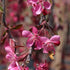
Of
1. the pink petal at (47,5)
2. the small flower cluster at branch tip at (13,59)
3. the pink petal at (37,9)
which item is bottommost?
the small flower cluster at branch tip at (13,59)

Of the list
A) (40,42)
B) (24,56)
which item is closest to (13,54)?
(24,56)

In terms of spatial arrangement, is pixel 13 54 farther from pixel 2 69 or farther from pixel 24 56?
pixel 2 69

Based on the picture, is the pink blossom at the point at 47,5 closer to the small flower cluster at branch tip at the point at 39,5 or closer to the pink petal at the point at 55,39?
the small flower cluster at branch tip at the point at 39,5

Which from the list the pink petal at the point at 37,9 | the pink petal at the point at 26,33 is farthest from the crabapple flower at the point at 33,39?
the pink petal at the point at 37,9

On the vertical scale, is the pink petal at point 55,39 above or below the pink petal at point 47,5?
below

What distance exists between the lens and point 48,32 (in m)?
1.36

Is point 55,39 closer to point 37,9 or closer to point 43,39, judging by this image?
point 43,39

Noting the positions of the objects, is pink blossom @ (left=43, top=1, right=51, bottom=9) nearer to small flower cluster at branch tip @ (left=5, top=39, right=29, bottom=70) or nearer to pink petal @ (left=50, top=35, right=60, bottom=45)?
pink petal @ (left=50, top=35, right=60, bottom=45)

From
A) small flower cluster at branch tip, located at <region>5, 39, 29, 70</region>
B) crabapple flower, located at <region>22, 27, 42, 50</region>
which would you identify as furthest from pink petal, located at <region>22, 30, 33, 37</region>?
small flower cluster at branch tip, located at <region>5, 39, 29, 70</region>

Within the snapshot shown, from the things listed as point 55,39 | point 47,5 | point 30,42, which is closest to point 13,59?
point 30,42

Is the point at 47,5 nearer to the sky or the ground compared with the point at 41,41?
nearer to the sky

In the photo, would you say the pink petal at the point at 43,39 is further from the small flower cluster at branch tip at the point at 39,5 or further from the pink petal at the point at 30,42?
the small flower cluster at branch tip at the point at 39,5

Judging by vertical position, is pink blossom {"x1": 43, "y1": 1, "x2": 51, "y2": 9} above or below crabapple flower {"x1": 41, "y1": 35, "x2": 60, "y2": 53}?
above

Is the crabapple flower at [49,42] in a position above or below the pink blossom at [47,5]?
below
